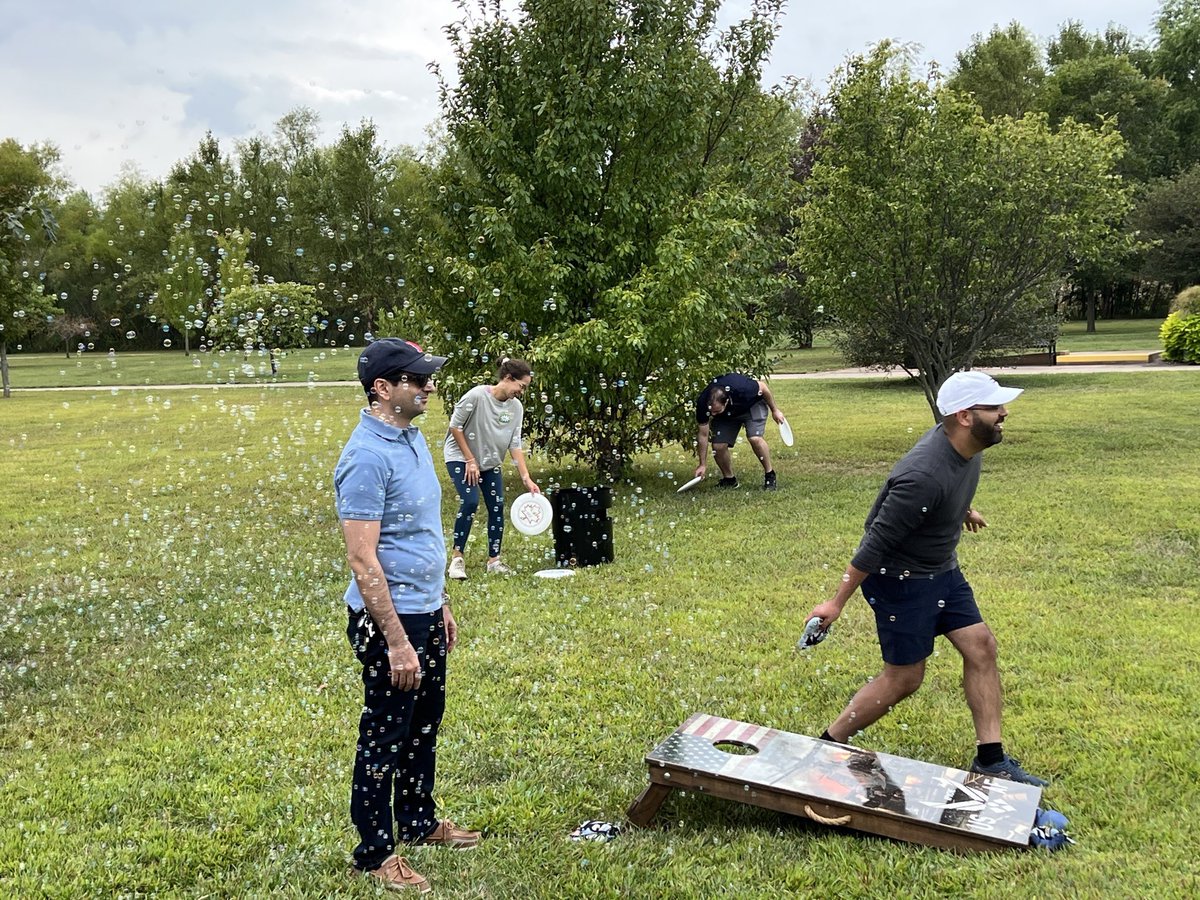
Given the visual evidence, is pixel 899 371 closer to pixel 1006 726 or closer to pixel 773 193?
pixel 773 193

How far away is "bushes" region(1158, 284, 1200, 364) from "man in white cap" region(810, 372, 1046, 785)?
2585 cm

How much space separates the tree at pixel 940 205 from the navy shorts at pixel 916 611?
32.0 feet

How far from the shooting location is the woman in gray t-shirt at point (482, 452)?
769 centimetres

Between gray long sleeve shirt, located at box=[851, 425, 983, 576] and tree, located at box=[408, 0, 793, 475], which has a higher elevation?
tree, located at box=[408, 0, 793, 475]

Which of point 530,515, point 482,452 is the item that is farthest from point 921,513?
point 530,515

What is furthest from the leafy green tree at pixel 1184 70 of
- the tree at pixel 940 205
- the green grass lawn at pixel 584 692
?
the green grass lawn at pixel 584 692

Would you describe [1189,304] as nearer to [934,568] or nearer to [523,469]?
[523,469]

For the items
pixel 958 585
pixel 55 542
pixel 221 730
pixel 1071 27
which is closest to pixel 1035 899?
pixel 958 585

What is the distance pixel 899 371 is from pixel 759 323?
1774 cm

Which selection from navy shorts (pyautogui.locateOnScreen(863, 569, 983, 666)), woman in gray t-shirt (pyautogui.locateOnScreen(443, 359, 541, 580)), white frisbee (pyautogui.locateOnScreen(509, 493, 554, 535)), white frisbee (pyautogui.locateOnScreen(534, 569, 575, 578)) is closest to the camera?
navy shorts (pyautogui.locateOnScreen(863, 569, 983, 666))

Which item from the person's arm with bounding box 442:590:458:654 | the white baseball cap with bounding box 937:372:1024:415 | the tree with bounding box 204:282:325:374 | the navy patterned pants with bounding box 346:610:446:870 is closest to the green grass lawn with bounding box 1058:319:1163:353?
the tree with bounding box 204:282:325:374

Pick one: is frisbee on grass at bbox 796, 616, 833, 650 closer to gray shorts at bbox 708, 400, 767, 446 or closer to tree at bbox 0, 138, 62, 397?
tree at bbox 0, 138, 62, 397

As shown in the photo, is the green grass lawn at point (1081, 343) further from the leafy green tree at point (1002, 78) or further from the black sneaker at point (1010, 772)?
the black sneaker at point (1010, 772)

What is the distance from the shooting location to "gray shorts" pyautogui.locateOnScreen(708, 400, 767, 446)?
11539 mm
